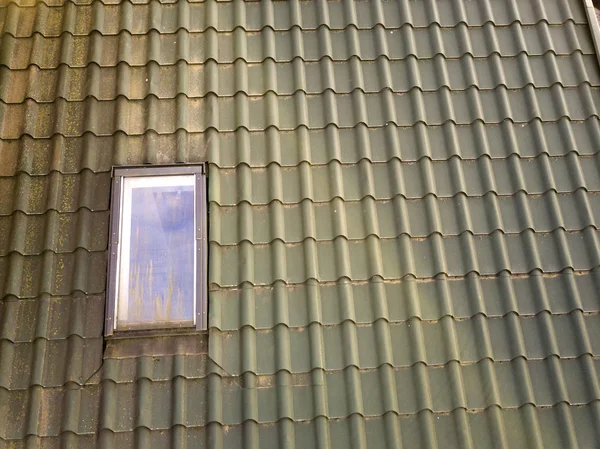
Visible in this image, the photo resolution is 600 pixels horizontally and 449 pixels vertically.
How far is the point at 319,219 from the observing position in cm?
691

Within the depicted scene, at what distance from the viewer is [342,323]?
6434mm

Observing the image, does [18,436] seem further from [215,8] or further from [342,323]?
[215,8]

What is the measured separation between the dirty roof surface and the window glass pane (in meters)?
0.17

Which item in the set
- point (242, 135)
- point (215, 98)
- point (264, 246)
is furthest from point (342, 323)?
point (215, 98)

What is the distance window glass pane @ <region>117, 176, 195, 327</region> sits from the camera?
6.48 meters

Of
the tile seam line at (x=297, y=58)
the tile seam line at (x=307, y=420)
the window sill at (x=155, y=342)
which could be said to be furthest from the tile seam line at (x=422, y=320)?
the tile seam line at (x=297, y=58)

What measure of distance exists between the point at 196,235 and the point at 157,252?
326mm

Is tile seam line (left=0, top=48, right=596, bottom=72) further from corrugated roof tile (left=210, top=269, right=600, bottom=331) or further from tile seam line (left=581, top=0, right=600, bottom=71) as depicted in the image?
corrugated roof tile (left=210, top=269, right=600, bottom=331)

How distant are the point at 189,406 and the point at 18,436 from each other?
3.84ft

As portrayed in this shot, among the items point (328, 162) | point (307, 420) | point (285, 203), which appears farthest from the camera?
point (328, 162)

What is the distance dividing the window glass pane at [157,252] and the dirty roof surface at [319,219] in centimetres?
17

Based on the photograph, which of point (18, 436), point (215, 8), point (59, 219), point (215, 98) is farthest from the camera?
point (215, 8)

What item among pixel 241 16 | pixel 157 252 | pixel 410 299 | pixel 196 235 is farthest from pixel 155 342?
pixel 241 16

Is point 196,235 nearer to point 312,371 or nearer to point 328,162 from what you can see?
point 328,162
